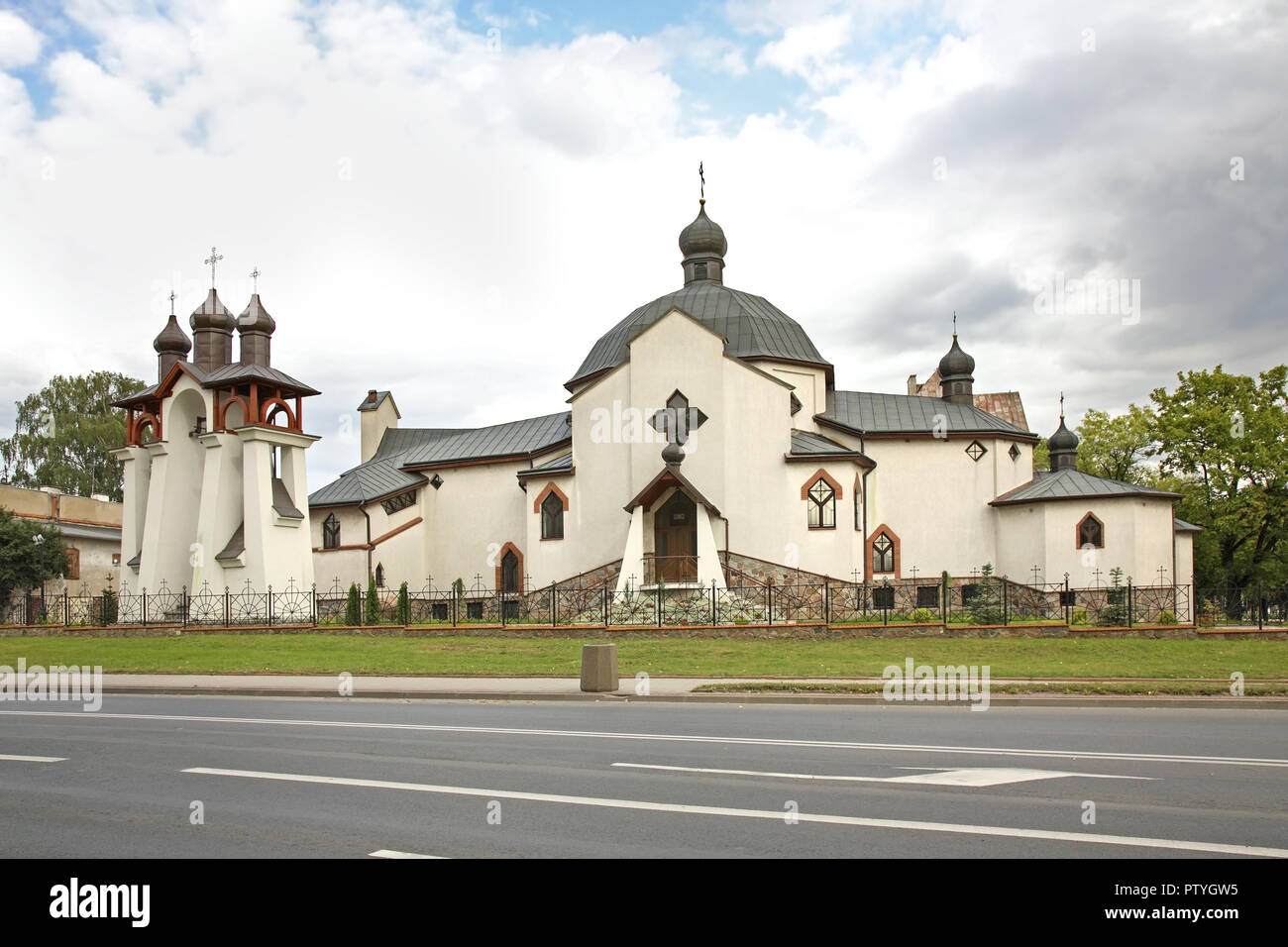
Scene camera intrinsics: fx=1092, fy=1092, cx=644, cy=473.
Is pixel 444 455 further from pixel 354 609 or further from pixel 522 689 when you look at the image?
pixel 522 689

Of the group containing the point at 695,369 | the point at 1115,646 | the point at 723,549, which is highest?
the point at 695,369

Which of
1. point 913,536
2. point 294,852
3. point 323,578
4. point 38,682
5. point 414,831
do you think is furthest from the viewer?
point 323,578

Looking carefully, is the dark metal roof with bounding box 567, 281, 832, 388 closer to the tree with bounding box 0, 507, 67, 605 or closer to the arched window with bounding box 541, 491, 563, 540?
the arched window with bounding box 541, 491, 563, 540

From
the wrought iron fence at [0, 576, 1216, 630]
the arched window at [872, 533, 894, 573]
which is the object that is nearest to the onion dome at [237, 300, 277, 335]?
the wrought iron fence at [0, 576, 1216, 630]

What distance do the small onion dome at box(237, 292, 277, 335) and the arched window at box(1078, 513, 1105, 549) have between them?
30.8 meters

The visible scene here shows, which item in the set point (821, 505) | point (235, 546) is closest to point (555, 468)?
point (821, 505)

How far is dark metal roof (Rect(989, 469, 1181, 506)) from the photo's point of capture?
38406 mm

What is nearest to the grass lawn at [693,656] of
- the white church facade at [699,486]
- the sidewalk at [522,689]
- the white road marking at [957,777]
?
the sidewalk at [522,689]

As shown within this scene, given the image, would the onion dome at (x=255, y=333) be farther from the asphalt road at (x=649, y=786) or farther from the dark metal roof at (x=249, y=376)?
the asphalt road at (x=649, y=786)
